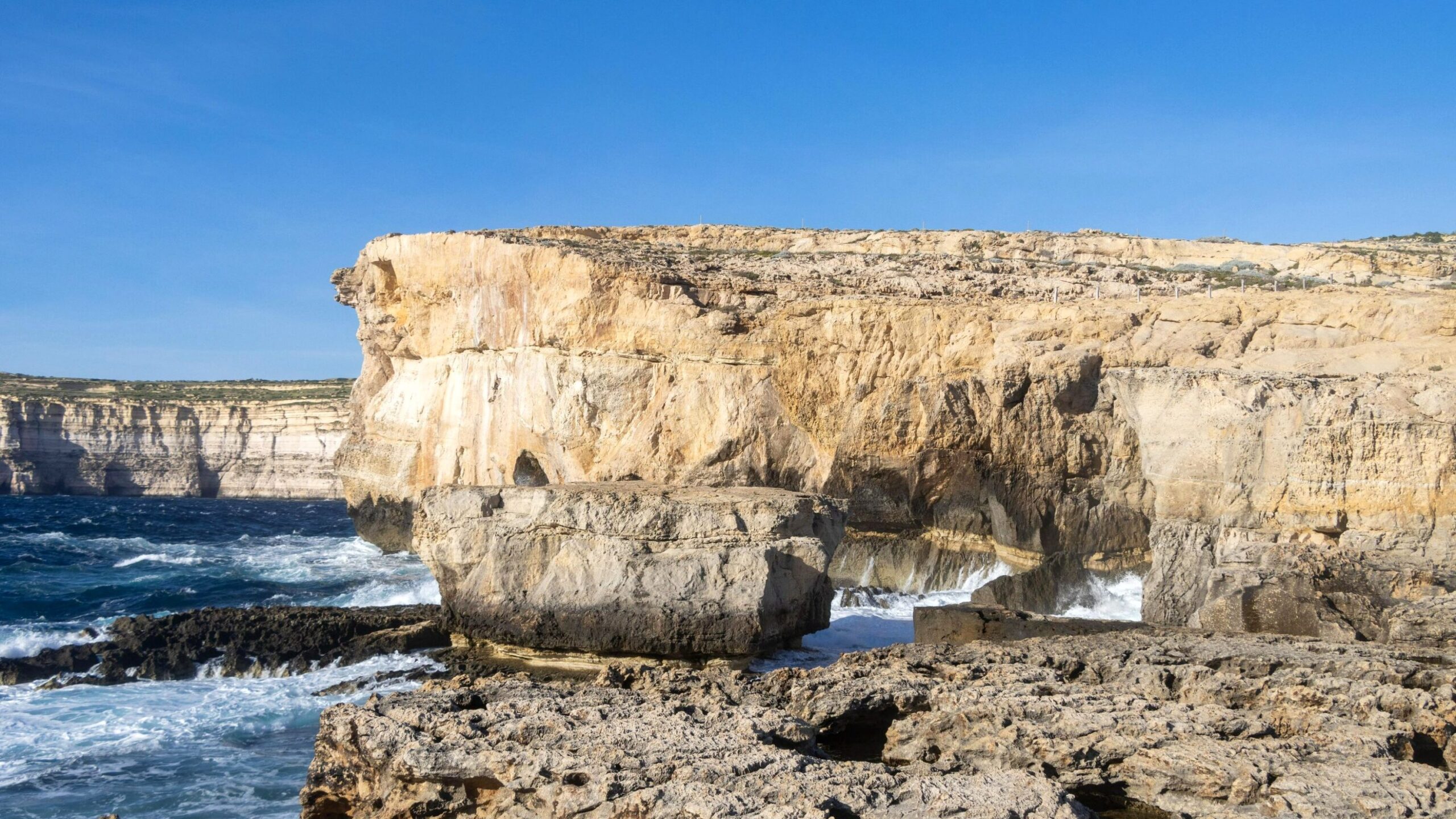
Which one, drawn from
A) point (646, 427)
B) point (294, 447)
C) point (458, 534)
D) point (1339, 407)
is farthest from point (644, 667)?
point (294, 447)

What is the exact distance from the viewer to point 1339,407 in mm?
16625

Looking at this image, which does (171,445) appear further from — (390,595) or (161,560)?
(390,595)

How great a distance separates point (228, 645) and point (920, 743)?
11.6 metres

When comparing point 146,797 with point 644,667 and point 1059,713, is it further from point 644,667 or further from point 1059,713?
point 1059,713

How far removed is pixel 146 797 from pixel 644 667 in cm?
503

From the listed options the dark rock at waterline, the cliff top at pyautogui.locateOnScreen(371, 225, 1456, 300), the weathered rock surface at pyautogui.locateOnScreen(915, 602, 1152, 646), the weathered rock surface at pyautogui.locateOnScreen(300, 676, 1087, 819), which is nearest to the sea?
the dark rock at waterline

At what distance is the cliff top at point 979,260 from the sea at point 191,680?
8206 millimetres

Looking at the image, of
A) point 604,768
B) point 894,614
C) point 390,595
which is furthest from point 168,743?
point 894,614

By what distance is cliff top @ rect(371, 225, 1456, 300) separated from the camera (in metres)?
26.3

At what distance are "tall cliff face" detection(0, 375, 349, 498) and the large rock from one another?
48272 mm

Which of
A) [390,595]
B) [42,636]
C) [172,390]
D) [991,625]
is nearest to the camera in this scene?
[991,625]

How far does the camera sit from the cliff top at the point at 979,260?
26.3m

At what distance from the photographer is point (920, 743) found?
31.7 ft

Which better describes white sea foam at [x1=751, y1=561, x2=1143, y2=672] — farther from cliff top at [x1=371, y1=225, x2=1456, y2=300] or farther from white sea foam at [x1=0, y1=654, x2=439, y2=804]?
cliff top at [x1=371, y1=225, x2=1456, y2=300]
